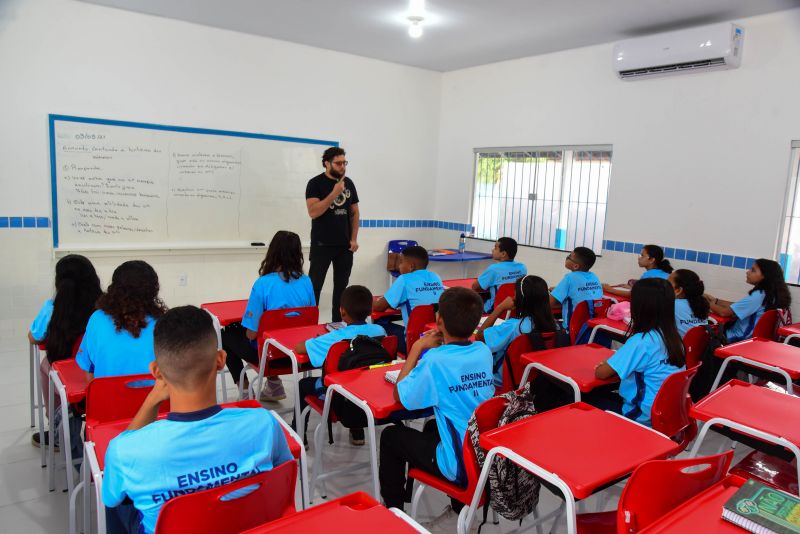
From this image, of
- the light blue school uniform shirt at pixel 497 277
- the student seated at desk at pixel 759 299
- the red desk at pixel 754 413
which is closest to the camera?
the red desk at pixel 754 413

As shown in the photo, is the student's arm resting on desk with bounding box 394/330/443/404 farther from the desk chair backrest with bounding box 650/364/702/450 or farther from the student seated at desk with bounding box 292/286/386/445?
the desk chair backrest with bounding box 650/364/702/450

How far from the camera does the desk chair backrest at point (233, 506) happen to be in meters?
1.24

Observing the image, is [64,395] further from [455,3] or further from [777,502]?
[455,3]

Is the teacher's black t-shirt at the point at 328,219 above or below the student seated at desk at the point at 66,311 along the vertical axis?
above

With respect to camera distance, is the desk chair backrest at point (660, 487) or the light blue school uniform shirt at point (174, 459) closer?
the light blue school uniform shirt at point (174, 459)

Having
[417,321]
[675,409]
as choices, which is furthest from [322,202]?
[675,409]

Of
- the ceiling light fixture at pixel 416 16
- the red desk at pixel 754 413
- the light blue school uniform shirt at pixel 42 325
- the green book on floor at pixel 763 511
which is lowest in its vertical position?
the red desk at pixel 754 413

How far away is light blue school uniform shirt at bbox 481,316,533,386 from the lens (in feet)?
9.73

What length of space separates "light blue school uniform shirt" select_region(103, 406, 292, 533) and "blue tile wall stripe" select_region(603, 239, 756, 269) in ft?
15.0

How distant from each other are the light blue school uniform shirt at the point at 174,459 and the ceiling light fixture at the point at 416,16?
13.2 ft

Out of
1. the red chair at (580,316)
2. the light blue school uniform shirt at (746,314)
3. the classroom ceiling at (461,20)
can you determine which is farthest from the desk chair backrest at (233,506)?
the classroom ceiling at (461,20)

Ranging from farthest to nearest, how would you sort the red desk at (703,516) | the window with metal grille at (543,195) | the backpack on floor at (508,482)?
the window with metal grille at (543,195) < the backpack on floor at (508,482) < the red desk at (703,516)

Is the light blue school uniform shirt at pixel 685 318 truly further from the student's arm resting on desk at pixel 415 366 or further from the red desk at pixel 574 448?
the student's arm resting on desk at pixel 415 366

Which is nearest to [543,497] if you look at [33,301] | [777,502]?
[777,502]
